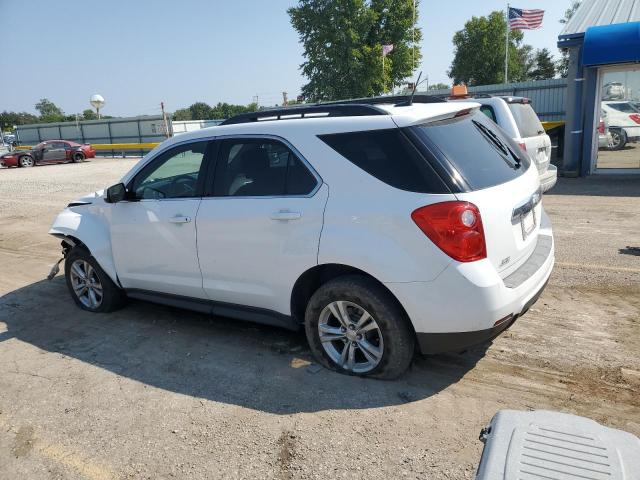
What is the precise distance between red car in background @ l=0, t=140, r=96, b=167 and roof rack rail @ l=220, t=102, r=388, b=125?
28.3m

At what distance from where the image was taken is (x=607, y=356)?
12.4 feet

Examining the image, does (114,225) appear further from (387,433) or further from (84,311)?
(387,433)

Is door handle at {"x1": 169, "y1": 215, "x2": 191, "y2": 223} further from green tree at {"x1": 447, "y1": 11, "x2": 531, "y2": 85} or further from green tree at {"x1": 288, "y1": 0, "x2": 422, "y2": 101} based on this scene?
green tree at {"x1": 447, "y1": 11, "x2": 531, "y2": 85}

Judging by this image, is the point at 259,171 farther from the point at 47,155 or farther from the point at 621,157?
the point at 47,155

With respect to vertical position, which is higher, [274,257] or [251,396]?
[274,257]

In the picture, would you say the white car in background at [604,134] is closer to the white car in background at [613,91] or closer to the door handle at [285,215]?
the white car in background at [613,91]

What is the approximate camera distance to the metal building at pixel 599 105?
12.6 m

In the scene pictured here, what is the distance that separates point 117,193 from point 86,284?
1263 mm

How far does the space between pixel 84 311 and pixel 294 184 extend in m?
3.15

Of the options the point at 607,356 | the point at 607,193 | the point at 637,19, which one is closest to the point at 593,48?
the point at 637,19

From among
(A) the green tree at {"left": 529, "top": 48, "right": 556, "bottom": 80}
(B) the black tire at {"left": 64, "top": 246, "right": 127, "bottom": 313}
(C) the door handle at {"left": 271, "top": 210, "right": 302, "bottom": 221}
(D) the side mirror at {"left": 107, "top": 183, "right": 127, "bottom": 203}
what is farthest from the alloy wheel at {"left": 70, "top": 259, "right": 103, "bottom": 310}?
(A) the green tree at {"left": 529, "top": 48, "right": 556, "bottom": 80}

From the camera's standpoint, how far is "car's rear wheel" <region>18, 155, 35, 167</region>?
27969mm

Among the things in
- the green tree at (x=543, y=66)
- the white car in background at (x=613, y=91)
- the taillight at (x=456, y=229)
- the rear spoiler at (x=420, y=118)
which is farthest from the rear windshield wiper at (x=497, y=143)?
the green tree at (x=543, y=66)

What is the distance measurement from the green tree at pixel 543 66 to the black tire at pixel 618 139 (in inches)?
2298
